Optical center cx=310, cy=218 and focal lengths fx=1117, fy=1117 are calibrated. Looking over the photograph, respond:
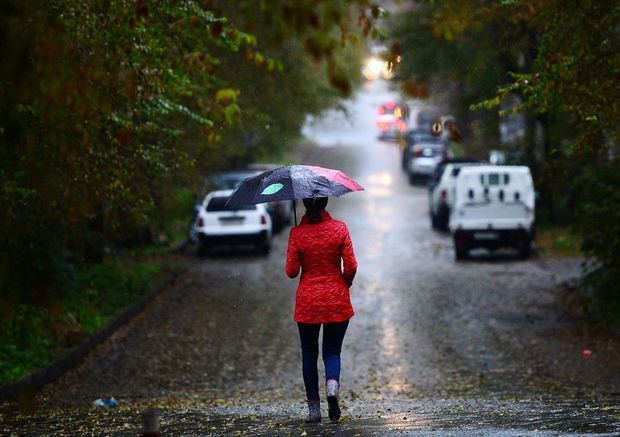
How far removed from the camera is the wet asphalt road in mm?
9219

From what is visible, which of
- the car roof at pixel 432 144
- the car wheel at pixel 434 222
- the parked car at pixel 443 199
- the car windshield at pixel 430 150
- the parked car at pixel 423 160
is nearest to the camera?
the parked car at pixel 443 199

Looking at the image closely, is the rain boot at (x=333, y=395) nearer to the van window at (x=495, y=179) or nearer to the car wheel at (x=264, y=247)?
the van window at (x=495, y=179)

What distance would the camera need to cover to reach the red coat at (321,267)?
8.75 metres

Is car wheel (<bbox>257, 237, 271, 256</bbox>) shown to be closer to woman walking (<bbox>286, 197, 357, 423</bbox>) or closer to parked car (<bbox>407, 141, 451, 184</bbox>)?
woman walking (<bbox>286, 197, 357, 423</bbox>)

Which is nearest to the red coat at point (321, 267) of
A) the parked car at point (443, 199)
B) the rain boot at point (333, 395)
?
the rain boot at point (333, 395)

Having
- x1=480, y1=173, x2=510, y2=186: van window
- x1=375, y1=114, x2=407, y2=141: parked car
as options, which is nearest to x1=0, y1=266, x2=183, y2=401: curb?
x1=480, y1=173, x2=510, y2=186: van window

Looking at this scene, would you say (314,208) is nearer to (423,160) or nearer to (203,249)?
(203,249)

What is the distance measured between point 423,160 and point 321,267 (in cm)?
4259

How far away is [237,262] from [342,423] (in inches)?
730

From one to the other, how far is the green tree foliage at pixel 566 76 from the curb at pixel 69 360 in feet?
18.8

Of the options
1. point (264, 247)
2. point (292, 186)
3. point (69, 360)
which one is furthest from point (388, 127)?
point (292, 186)

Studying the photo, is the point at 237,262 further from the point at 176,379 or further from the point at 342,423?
the point at 342,423

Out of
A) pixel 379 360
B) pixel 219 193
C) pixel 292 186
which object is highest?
pixel 219 193

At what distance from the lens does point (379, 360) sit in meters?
14.7
